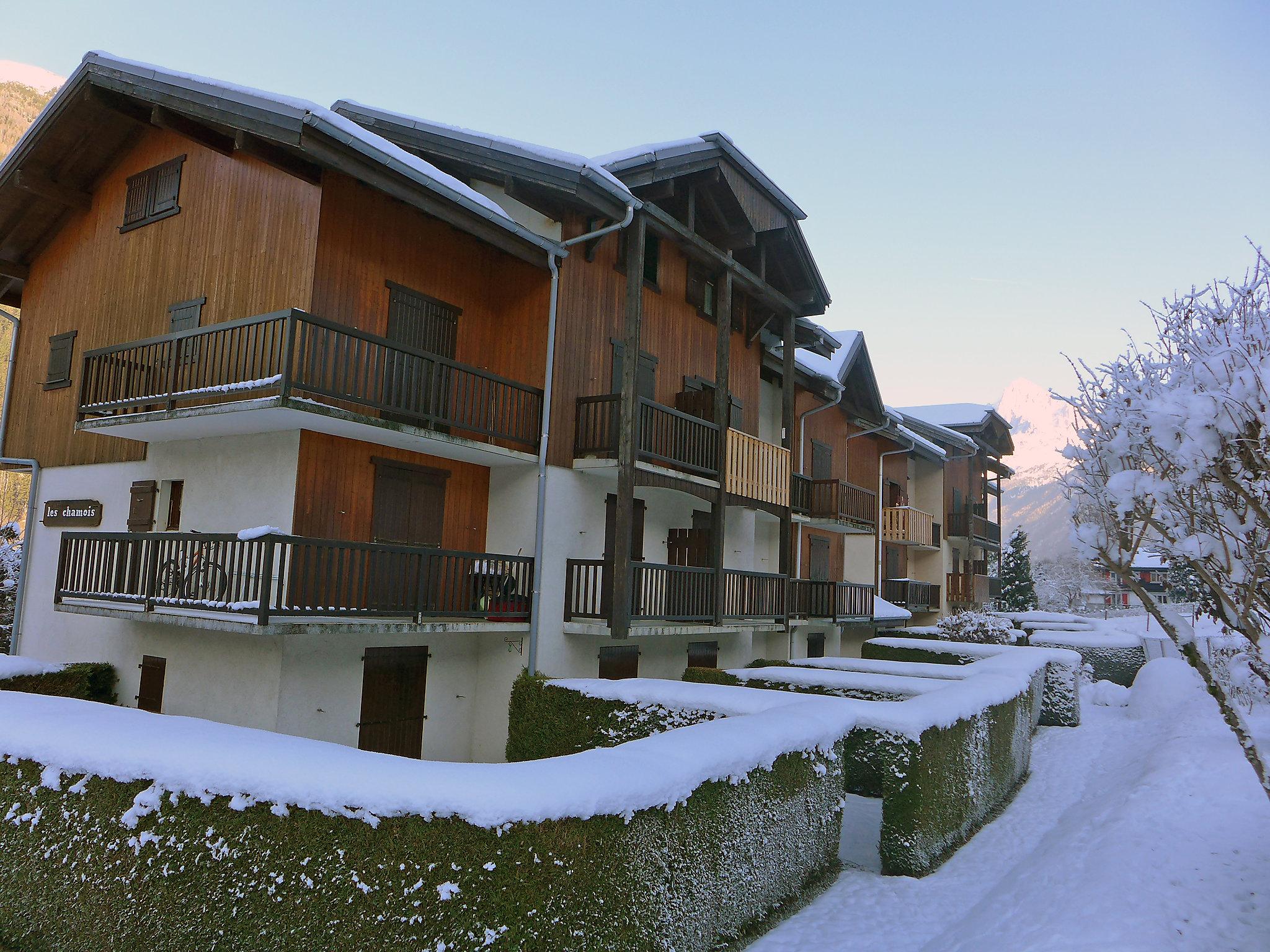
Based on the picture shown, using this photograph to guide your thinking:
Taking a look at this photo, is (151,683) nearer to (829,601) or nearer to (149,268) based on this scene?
(149,268)

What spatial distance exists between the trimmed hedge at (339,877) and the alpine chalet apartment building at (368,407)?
3.55 meters

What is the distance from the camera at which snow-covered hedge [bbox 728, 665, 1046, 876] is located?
33.0 feet

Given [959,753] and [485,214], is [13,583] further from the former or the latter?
[959,753]

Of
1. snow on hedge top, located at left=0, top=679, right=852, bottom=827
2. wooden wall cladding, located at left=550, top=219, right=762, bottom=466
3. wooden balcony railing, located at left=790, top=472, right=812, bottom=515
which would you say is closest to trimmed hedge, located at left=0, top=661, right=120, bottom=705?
snow on hedge top, located at left=0, top=679, right=852, bottom=827

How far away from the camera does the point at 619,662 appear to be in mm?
15562

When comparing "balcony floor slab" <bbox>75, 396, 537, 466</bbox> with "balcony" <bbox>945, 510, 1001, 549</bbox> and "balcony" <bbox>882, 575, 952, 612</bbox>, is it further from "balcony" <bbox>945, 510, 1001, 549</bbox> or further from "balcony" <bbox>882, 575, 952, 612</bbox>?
"balcony" <bbox>945, 510, 1001, 549</bbox>

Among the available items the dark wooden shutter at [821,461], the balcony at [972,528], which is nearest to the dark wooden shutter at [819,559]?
the dark wooden shutter at [821,461]

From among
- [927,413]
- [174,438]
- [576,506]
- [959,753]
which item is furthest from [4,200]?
[927,413]

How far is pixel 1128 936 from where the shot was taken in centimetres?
598

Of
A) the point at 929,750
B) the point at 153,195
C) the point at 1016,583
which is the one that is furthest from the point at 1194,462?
the point at 1016,583

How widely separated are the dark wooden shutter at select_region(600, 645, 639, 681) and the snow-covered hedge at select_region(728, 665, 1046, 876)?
1.98 meters

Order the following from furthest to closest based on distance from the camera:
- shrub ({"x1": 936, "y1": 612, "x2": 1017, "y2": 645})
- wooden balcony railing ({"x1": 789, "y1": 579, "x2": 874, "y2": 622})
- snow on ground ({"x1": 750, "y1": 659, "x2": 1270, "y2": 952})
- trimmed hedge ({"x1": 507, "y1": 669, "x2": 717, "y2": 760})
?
shrub ({"x1": 936, "y1": 612, "x2": 1017, "y2": 645}), wooden balcony railing ({"x1": 789, "y1": 579, "x2": 874, "y2": 622}), trimmed hedge ({"x1": 507, "y1": 669, "x2": 717, "y2": 760}), snow on ground ({"x1": 750, "y1": 659, "x2": 1270, "y2": 952})

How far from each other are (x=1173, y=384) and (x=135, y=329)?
14.5 meters

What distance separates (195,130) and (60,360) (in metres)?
5.44
